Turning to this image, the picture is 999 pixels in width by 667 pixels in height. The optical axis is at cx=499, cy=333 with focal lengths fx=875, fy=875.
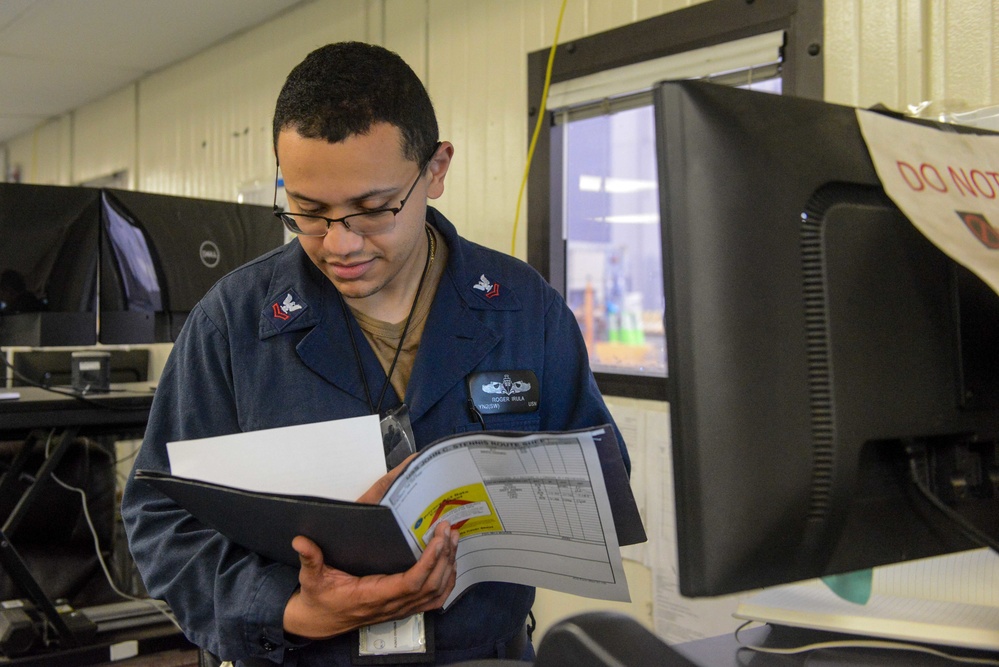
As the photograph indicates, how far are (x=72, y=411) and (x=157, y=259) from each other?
515mm

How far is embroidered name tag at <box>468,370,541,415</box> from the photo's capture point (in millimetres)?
1248

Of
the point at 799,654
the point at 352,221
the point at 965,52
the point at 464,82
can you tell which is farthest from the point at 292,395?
the point at 464,82

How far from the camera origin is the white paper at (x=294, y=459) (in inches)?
39.1

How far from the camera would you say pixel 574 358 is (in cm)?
136

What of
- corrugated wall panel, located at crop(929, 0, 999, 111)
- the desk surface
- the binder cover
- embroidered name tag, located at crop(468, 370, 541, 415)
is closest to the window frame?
corrugated wall panel, located at crop(929, 0, 999, 111)

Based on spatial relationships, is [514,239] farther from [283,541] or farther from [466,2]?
[283,541]

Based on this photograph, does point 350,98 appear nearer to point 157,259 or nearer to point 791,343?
point 791,343

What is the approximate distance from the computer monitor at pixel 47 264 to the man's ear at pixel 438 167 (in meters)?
1.67

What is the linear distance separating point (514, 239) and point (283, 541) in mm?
2248

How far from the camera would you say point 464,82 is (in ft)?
11.0

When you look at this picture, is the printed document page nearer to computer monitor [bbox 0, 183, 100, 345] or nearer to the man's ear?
the man's ear

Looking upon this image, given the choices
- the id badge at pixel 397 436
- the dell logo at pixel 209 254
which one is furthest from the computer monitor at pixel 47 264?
the id badge at pixel 397 436

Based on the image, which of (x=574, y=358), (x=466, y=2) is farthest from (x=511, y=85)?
(x=574, y=358)

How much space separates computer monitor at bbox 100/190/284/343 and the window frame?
3.44 ft
